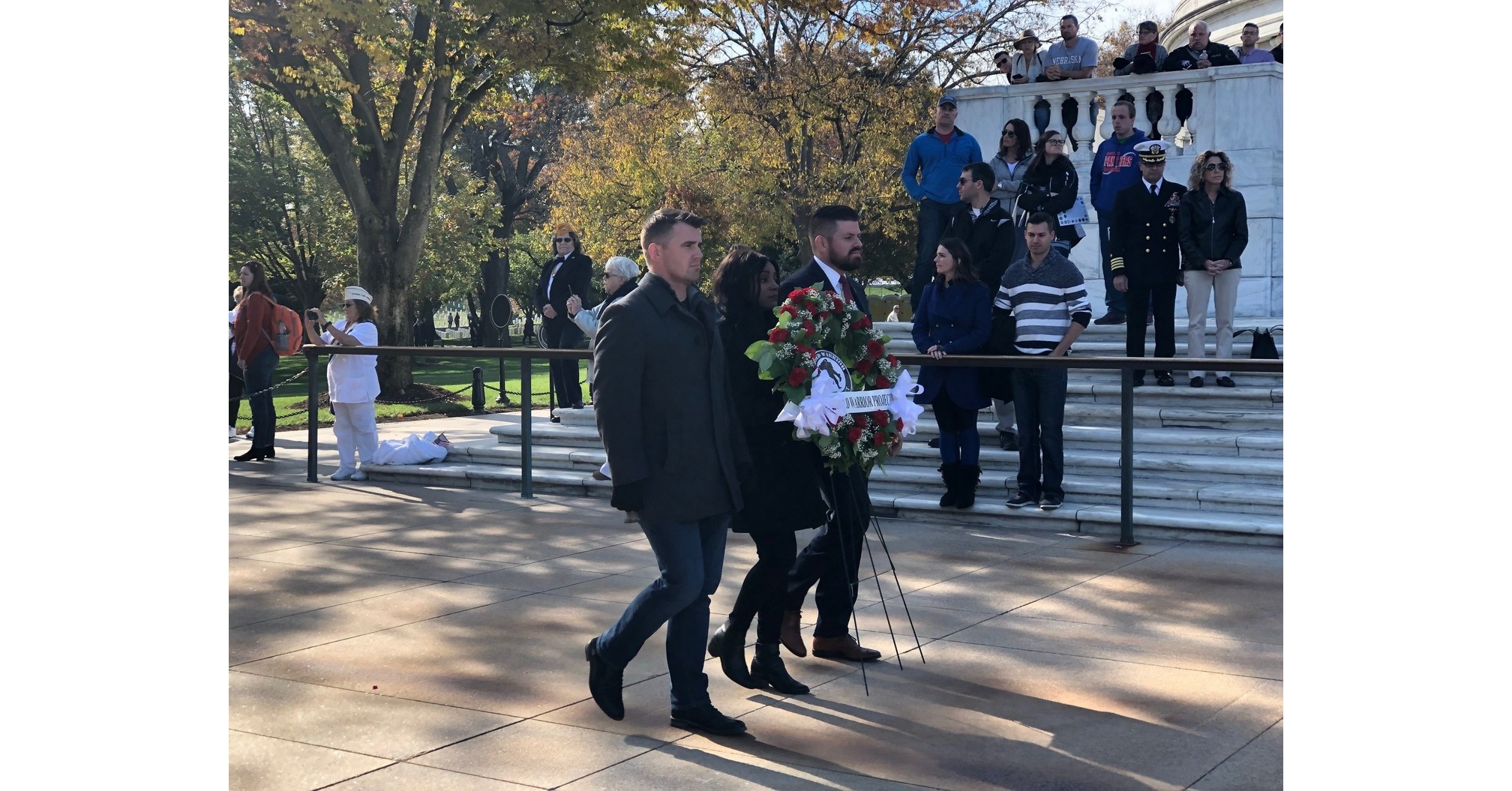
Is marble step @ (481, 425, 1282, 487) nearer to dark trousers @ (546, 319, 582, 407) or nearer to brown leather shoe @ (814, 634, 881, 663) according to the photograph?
dark trousers @ (546, 319, 582, 407)

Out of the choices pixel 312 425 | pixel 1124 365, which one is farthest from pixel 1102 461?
pixel 312 425

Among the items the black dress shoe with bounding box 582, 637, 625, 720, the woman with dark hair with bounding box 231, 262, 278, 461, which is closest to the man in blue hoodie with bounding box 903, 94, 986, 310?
the woman with dark hair with bounding box 231, 262, 278, 461

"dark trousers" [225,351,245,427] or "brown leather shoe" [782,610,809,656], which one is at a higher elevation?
"dark trousers" [225,351,245,427]

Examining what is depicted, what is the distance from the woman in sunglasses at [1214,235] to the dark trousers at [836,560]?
20.3ft

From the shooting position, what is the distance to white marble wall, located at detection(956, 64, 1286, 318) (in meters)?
15.4

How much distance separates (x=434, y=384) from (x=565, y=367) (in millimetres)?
16960

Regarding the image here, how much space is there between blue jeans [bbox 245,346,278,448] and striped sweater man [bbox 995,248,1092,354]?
790 cm

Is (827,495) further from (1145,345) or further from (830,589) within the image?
(1145,345)

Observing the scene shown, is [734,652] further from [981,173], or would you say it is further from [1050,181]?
[1050,181]

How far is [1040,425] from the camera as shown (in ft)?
34.0

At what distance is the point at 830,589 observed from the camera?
6.52 meters

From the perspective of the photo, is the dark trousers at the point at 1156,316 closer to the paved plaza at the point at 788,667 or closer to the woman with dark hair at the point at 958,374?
the woman with dark hair at the point at 958,374

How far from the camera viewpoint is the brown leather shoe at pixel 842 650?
6422mm

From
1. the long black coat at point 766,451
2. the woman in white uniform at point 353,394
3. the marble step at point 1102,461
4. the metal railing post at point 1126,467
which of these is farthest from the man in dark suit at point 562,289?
the long black coat at point 766,451
